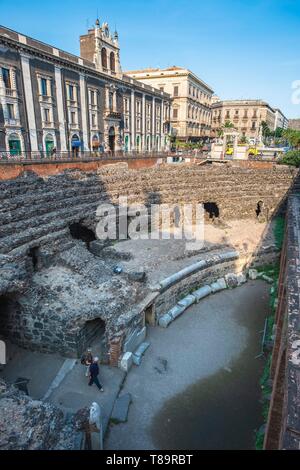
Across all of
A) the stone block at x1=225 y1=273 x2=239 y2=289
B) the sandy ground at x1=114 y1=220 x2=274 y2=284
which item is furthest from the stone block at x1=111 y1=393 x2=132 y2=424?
the stone block at x1=225 y1=273 x2=239 y2=289

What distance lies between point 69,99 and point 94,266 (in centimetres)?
2356

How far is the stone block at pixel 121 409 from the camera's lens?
727 cm

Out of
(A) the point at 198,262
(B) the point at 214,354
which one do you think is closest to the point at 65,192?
(A) the point at 198,262

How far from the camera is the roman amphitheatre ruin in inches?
343

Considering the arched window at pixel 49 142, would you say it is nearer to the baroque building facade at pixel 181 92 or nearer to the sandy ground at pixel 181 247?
the sandy ground at pixel 181 247

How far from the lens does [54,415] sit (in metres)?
6.09

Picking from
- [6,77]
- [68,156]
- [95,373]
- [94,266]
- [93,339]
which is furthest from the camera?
[68,156]

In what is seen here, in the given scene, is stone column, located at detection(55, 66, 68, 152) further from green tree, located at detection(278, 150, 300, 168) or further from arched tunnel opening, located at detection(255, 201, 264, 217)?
green tree, located at detection(278, 150, 300, 168)

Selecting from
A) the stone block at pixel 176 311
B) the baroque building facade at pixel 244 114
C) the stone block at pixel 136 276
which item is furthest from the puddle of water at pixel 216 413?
the baroque building facade at pixel 244 114

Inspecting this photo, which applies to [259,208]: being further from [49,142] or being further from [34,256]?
[49,142]

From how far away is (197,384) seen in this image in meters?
8.57

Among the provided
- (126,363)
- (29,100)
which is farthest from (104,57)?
(126,363)

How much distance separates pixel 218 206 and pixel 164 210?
A: 519 cm

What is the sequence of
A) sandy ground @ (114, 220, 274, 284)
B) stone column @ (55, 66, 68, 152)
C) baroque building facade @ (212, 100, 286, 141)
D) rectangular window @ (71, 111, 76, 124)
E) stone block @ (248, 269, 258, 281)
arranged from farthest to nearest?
baroque building facade @ (212, 100, 286, 141) < rectangular window @ (71, 111, 76, 124) < stone column @ (55, 66, 68, 152) < stone block @ (248, 269, 258, 281) < sandy ground @ (114, 220, 274, 284)
